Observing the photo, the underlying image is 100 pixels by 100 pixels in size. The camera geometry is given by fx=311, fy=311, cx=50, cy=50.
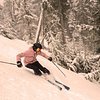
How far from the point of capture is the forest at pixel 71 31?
23125 millimetres

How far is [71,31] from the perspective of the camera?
40344mm

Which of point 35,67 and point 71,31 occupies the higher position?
point 35,67

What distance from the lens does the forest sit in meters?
23.1

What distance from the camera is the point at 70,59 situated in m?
25.5

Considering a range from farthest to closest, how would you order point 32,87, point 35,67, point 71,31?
point 71,31 → point 35,67 → point 32,87

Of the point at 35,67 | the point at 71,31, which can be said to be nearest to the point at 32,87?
the point at 35,67

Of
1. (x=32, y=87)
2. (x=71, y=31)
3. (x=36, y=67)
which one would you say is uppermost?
(x=36, y=67)

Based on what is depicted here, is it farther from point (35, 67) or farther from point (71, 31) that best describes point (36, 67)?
point (71, 31)

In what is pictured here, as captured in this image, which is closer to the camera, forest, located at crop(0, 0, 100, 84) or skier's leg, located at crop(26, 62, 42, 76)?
skier's leg, located at crop(26, 62, 42, 76)

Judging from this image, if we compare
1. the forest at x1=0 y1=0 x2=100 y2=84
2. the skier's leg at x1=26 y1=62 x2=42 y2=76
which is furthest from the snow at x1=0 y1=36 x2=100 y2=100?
the forest at x1=0 y1=0 x2=100 y2=84

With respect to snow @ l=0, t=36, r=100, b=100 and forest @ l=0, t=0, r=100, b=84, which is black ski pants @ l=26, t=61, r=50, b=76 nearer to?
snow @ l=0, t=36, r=100, b=100

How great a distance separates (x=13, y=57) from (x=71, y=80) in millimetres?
3156

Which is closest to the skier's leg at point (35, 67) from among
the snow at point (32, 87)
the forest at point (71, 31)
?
the snow at point (32, 87)

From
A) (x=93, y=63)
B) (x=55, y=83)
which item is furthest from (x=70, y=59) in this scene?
(x=55, y=83)
